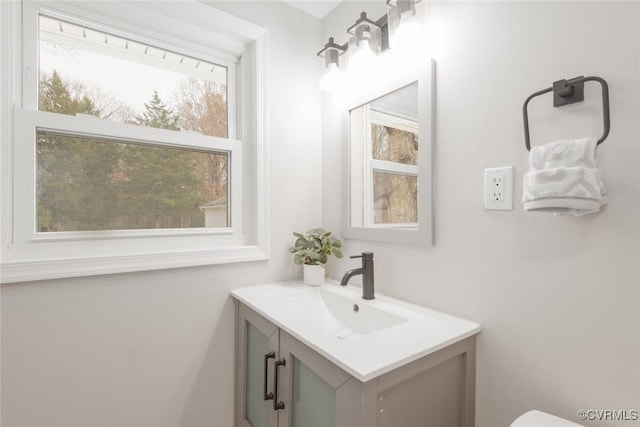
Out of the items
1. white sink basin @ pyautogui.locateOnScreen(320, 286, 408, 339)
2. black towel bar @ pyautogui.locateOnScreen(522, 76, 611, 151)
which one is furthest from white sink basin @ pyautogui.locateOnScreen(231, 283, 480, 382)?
black towel bar @ pyautogui.locateOnScreen(522, 76, 611, 151)

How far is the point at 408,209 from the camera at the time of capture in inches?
48.3

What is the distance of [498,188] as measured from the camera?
938 millimetres

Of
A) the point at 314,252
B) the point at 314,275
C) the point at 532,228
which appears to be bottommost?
the point at 314,275

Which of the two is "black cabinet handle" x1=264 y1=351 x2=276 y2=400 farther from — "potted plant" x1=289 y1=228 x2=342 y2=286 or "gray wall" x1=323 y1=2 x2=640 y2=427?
"gray wall" x1=323 y1=2 x2=640 y2=427

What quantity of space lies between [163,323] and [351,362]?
0.93 metres

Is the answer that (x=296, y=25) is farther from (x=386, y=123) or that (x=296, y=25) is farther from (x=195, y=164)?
(x=195, y=164)

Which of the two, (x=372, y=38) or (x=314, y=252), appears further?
(x=314, y=252)

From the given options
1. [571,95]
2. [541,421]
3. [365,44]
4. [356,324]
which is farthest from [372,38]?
[541,421]

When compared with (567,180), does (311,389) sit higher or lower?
lower

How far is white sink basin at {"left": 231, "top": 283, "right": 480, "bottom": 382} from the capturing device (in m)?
0.79

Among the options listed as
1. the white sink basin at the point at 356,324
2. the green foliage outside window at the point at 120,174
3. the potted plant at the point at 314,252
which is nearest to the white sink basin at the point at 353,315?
the white sink basin at the point at 356,324

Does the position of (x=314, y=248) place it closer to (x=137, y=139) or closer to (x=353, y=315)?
(x=353, y=315)

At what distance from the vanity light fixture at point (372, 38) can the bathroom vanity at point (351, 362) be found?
1014mm

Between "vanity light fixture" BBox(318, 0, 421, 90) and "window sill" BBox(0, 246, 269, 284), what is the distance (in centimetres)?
92
